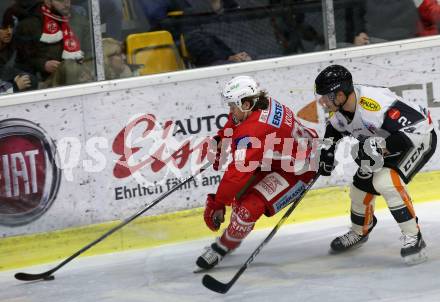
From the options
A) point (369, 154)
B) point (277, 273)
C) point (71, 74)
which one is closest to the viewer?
point (369, 154)

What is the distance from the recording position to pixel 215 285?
15.5 ft

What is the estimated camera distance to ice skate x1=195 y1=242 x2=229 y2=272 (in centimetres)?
533

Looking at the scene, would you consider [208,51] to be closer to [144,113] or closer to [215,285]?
[144,113]

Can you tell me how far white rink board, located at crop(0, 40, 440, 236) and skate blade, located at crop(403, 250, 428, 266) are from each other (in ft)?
5.78

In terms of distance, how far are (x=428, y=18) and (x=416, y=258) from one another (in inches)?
98.2

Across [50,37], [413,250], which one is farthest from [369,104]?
[50,37]

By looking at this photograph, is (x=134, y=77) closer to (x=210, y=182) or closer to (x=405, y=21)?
(x=210, y=182)

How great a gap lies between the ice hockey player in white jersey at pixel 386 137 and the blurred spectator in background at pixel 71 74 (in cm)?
195

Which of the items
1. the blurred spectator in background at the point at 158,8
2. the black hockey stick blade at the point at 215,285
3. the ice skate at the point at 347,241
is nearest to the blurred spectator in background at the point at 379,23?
the blurred spectator in background at the point at 158,8

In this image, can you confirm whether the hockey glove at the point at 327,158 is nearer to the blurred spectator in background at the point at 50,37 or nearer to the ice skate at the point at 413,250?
the ice skate at the point at 413,250

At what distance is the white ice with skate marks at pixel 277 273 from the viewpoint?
4664 mm

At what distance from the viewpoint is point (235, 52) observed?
6.53 metres

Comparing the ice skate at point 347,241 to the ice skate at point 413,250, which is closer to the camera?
the ice skate at point 413,250

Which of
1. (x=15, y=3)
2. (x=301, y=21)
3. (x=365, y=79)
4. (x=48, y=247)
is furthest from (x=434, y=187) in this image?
(x=15, y=3)
